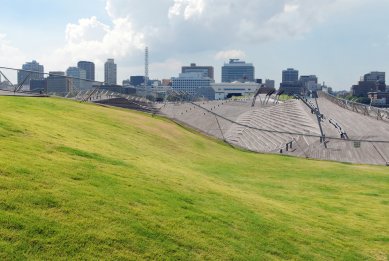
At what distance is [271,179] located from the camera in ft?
68.9

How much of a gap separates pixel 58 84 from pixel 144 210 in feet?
89.3

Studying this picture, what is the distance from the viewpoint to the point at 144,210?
358 inches

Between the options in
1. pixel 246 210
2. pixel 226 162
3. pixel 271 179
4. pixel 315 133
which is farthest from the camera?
pixel 315 133

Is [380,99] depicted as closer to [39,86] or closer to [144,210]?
[39,86]

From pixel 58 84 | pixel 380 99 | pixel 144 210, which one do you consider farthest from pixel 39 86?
pixel 380 99

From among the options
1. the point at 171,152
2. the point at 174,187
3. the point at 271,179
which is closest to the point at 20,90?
the point at 171,152

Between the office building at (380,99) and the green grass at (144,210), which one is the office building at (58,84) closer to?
the green grass at (144,210)

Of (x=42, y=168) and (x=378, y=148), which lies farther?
(x=378, y=148)

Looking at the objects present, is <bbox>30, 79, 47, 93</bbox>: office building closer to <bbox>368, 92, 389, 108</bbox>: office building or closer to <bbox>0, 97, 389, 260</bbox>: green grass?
<bbox>0, 97, 389, 260</bbox>: green grass

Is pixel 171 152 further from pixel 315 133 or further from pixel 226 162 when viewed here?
pixel 315 133

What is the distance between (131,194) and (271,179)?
12220 mm

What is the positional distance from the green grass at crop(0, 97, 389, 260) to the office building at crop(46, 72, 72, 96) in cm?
1365

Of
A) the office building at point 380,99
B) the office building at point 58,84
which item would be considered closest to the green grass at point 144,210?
the office building at point 58,84

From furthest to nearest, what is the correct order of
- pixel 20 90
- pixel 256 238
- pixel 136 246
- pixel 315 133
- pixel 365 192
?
pixel 315 133
pixel 20 90
pixel 365 192
pixel 256 238
pixel 136 246
